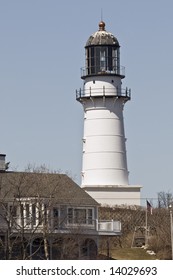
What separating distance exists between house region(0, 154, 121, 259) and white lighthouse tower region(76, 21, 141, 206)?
15.2m

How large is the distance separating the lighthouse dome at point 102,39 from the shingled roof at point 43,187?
67.7 ft

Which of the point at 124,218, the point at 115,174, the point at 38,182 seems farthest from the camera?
the point at 115,174

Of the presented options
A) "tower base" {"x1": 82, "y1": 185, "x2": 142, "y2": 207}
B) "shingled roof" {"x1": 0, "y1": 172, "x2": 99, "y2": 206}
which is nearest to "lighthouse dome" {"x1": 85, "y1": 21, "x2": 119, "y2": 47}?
"tower base" {"x1": 82, "y1": 185, "x2": 142, "y2": 207}

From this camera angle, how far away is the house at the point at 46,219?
5509 centimetres

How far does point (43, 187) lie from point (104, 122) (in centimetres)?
2149

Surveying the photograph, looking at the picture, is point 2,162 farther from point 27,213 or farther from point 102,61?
point 102,61

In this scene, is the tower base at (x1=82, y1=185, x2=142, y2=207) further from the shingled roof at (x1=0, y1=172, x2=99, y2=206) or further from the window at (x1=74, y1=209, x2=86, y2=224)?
A: the window at (x1=74, y1=209, x2=86, y2=224)

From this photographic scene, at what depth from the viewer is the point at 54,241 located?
56938 millimetres

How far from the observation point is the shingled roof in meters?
58.5

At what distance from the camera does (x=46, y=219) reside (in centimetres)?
5584
